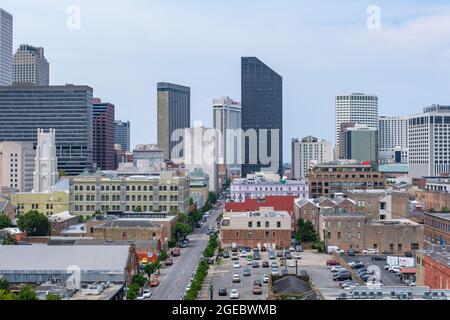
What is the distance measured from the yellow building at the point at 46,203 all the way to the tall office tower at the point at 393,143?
13618 mm

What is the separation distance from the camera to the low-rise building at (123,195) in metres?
13.5

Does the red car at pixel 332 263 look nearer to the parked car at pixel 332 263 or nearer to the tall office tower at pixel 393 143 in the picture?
the parked car at pixel 332 263

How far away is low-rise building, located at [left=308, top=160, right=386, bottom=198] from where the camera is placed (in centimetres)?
1564

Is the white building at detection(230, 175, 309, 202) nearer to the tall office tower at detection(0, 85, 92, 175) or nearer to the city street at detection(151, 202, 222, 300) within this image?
the city street at detection(151, 202, 222, 300)

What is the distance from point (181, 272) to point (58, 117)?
1456 centimetres

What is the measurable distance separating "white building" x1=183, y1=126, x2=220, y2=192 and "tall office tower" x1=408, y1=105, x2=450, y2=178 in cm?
595

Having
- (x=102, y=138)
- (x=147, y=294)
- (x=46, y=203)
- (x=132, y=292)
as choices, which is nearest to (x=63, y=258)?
(x=147, y=294)

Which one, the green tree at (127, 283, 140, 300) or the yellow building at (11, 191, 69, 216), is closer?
the green tree at (127, 283, 140, 300)

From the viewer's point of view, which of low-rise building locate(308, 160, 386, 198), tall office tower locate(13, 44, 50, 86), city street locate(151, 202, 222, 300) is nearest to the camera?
city street locate(151, 202, 222, 300)

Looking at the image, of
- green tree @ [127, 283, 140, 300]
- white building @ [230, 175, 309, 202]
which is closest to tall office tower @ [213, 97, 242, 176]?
white building @ [230, 175, 309, 202]

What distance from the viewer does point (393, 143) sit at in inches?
1080

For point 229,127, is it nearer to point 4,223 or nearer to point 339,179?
point 339,179
